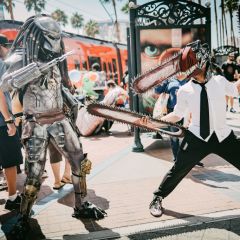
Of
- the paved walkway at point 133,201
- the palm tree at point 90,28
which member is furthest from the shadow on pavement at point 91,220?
the palm tree at point 90,28

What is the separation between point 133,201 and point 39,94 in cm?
184

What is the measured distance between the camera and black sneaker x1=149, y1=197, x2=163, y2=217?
3.93m

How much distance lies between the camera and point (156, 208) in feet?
→ 13.1

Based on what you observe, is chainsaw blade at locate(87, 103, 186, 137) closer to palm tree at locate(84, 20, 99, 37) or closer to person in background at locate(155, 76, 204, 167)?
person in background at locate(155, 76, 204, 167)

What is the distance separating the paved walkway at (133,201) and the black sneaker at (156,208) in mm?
59

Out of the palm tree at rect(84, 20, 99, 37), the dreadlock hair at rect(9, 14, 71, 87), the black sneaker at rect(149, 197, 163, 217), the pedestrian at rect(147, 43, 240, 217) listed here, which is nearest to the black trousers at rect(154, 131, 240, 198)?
the pedestrian at rect(147, 43, 240, 217)

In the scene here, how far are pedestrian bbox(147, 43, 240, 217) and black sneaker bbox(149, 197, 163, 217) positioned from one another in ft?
1.30

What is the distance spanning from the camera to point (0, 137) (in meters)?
4.37

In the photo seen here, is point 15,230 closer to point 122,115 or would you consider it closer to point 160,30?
point 122,115

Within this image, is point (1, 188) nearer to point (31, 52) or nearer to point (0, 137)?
point (0, 137)

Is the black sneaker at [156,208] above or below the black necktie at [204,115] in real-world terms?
below

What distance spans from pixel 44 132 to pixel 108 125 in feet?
23.0

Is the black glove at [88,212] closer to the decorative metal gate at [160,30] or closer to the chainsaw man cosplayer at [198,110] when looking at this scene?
the chainsaw man cosplayer at [198,110]

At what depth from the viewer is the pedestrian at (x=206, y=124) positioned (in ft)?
12.3
